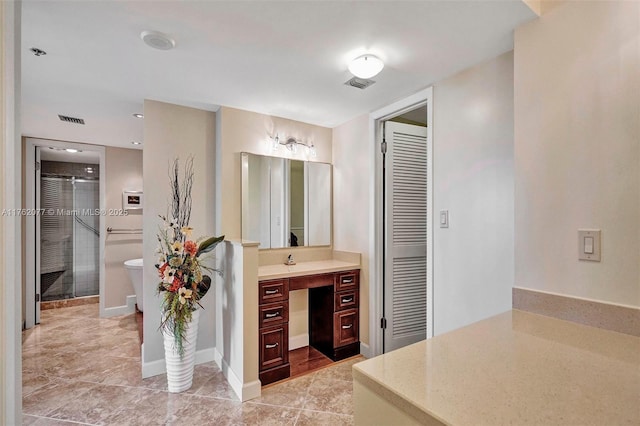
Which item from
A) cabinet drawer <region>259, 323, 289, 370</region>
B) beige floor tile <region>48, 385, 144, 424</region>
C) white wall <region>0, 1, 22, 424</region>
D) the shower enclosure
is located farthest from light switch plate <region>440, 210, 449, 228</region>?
the shower enclosure

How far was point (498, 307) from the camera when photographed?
1935 millimetres

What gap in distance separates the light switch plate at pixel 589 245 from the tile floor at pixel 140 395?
1.71m

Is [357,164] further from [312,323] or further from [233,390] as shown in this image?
[233,390]

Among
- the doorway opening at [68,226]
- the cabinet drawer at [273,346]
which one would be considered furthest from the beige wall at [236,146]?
the doorway opening at [68,226]

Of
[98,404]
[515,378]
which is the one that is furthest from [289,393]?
[515,378]

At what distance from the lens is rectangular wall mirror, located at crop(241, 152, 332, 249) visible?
118 inches

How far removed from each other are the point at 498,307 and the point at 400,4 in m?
1.78

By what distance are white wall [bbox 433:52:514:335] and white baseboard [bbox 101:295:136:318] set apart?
412 cm

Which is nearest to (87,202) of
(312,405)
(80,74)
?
(80,74)

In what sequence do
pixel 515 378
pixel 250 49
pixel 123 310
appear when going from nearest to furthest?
pixel 515 378 → pixel 250 49 → pixel 123 310

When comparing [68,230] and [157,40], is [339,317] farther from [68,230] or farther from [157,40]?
[68,230]

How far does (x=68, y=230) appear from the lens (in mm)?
4832

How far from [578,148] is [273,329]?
2274 millimetres

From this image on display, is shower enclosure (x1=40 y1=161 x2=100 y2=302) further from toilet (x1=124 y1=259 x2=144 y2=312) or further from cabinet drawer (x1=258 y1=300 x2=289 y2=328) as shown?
cabinet drawer (x1=258 y1=300 x2=289 y2=328)
